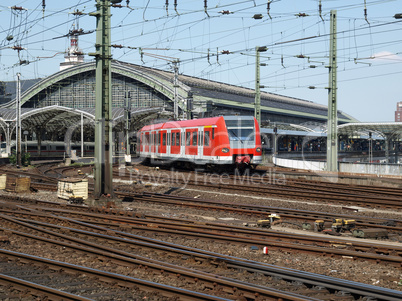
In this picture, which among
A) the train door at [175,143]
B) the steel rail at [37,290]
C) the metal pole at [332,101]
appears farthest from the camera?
the train door at [175,143]

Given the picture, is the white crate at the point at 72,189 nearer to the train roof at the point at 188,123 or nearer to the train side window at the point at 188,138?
the train roof at the point at 188,123

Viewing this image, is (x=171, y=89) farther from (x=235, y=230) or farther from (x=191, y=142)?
(x=235, y=230)

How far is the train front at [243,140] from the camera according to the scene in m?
25.9

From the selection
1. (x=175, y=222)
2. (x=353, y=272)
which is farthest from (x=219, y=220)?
(x=353, y=272)

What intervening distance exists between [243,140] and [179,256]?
17.1 metres

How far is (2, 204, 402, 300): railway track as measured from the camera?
7148 millimetres

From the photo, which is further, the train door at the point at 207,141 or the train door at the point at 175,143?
the train door at the point at 175,143

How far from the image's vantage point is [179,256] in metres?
9.54

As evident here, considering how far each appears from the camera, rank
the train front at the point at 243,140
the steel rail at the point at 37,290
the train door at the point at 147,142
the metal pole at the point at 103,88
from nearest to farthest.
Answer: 1. the steel rail at the point at 37,290
2. the metal pole at the point at 103,88
3. the train front at the point at 243,140
4. the train door at the point at 147,142

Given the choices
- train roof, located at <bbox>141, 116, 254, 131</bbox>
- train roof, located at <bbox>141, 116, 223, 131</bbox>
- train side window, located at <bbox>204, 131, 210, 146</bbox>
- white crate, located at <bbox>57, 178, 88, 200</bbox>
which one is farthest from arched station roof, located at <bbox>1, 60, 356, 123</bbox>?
white crate, located at <bbox>57, 178, 88, 200</bbox>

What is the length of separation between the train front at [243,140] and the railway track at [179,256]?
531 inches

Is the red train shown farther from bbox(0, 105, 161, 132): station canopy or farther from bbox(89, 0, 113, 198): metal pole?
bbox(0, 105, 161, 132): station canopy

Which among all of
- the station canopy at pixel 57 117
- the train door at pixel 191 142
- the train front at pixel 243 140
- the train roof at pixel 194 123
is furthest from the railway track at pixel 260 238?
the station canopy at pixel 57 117

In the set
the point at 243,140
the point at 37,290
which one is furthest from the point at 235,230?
the point at 243,140
